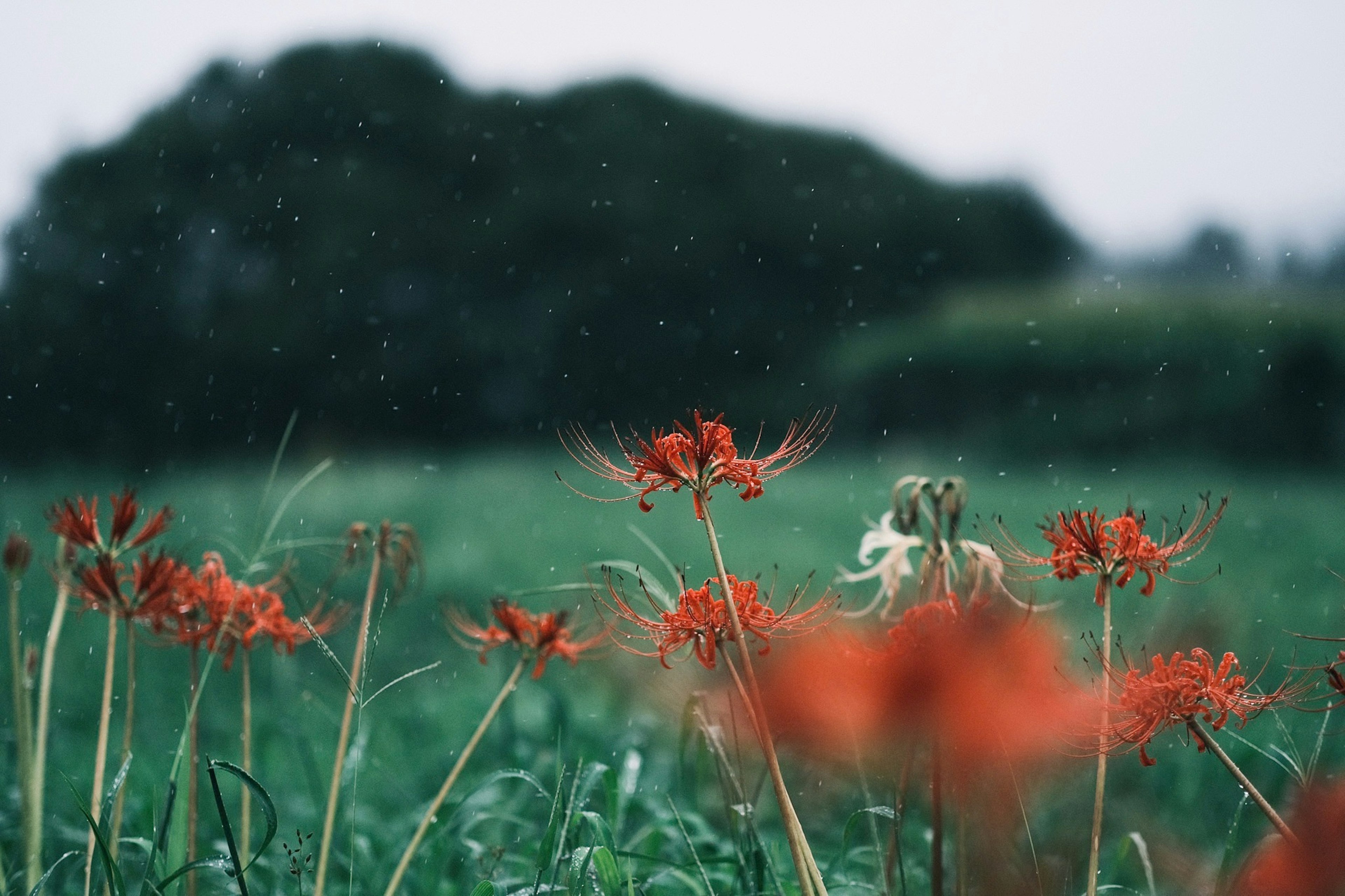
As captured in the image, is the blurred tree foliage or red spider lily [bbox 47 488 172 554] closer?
red spider lily [bbox 47 488 172 554]

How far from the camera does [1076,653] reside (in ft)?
11.6

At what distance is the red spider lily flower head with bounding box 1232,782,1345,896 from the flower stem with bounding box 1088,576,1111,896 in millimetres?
200

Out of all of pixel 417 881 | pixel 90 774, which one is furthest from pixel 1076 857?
pixel 90 774

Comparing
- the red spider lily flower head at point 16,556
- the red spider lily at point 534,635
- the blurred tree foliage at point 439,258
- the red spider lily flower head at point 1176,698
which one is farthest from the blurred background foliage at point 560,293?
the red spider lily flower head at point 1176,698

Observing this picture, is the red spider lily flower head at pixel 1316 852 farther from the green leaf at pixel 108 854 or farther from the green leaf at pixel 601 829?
the green leaf at pixel 108 854

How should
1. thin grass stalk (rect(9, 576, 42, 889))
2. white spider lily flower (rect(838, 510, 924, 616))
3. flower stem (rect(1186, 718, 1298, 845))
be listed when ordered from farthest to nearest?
1. thin grass stalk (rect(9, 576, 42, 889))
2. white spider lily flower (rect(838, 510, 924, 616))
3. flower stem (rect(1186, 718, 1298, 845))

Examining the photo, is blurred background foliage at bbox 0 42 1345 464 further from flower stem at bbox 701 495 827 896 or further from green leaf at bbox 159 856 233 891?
flower stem at bbox 701 495 827 896

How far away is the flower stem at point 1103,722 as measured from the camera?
3.27 feet

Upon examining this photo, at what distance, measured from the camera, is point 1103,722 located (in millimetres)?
1014

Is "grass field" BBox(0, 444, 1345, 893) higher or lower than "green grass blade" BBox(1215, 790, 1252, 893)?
lower

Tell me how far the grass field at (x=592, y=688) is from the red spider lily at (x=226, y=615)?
17 cm

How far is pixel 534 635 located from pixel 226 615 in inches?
16.2

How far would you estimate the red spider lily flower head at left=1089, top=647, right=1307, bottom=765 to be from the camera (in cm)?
97

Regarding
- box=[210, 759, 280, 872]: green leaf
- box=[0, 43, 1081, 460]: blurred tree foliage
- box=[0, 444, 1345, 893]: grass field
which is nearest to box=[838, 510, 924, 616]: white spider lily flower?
box=[0, 444, 1345, 893]: grass field
